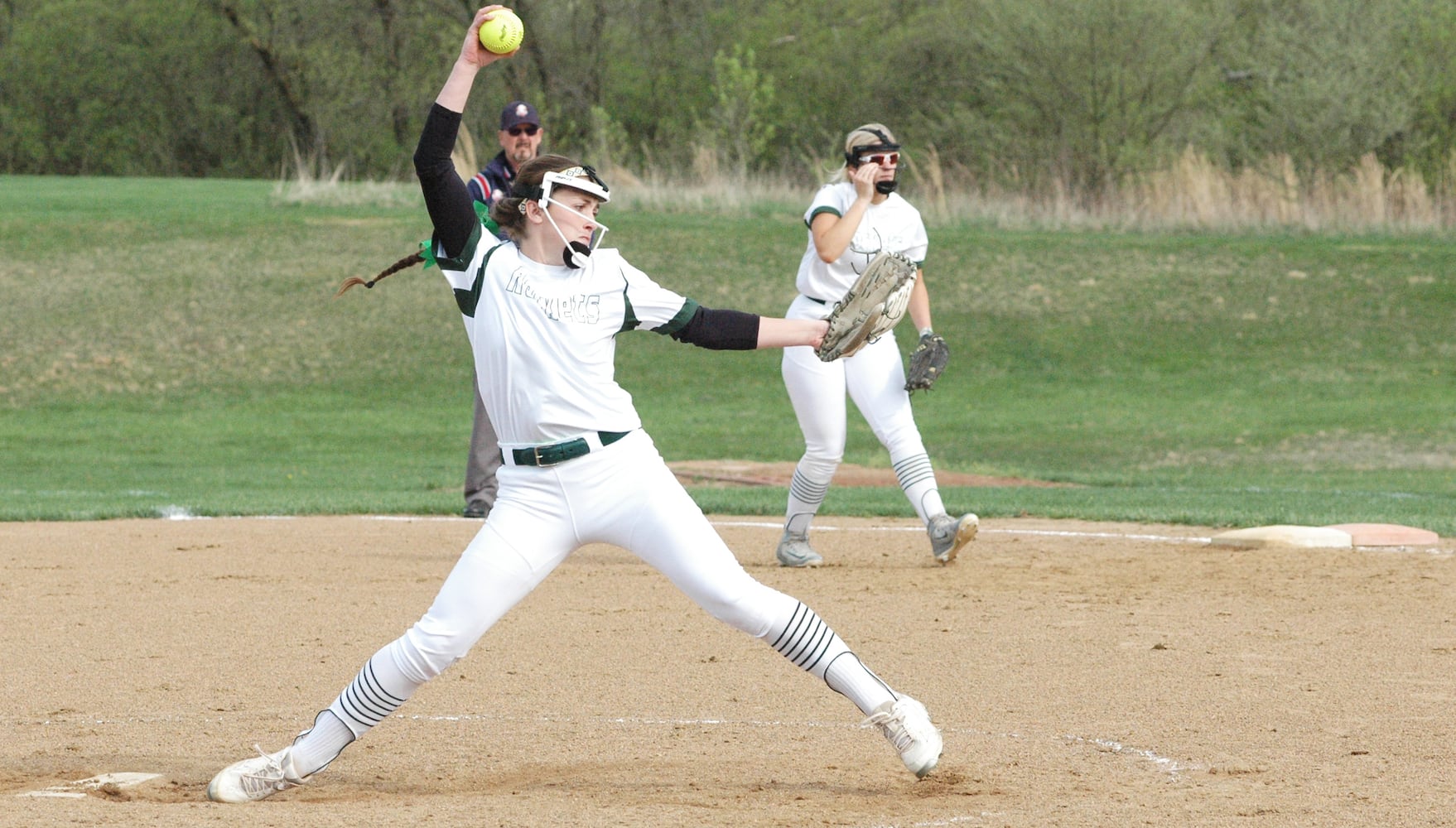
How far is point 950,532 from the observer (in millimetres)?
9016

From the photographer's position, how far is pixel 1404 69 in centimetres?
3459

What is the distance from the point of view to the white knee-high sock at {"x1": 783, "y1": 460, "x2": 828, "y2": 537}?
357 inches

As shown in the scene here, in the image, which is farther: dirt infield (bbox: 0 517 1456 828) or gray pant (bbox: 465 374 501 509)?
gray pant (bbox: 465 374 501 509)

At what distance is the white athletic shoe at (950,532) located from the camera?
8.84m

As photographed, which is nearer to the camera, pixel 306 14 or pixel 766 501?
pixel 766 501

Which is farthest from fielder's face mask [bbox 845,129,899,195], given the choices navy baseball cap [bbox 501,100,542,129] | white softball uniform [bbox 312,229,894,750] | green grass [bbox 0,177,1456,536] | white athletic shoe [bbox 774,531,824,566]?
green grass [bbox 0,177,1456,536]

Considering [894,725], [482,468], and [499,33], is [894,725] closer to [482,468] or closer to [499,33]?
[499,33]

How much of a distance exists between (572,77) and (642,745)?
147 feet

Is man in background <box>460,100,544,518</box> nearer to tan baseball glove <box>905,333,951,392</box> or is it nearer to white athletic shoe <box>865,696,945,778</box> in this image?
tan baseball glove <box>905,333,951,392</box>

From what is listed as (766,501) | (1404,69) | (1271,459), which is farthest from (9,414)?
(1404,69)

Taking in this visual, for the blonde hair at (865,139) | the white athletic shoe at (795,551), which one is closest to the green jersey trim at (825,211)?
the blonde hair at (865,139)

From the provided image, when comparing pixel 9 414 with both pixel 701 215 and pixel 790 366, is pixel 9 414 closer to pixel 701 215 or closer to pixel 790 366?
pixel 701 215

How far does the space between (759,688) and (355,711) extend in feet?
6.81

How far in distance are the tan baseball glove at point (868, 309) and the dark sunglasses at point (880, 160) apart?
2.95m
